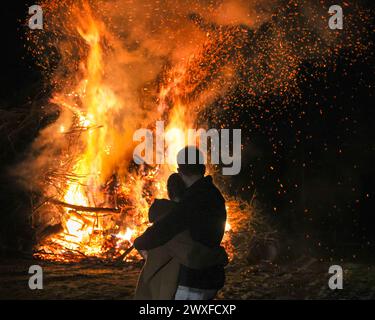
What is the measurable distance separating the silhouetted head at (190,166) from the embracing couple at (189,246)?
0.25ft

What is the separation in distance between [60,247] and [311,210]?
6871 millimetres

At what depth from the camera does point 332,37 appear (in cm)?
999

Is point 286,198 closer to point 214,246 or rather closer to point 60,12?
point 60,12

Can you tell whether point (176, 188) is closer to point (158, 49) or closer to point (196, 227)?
point (196, 227)

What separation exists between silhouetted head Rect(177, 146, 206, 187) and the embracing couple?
77mm

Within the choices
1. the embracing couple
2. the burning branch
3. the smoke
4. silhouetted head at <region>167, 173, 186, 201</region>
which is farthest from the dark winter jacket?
the smoke

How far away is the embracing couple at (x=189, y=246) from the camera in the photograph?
297 cm

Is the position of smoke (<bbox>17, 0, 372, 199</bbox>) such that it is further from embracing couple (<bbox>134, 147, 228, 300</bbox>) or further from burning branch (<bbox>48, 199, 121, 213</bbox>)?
embracing couple (<bbox>134, 147, 228, 300</bbox>)

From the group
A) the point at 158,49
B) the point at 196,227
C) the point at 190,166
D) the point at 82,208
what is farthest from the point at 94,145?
the point at 196,227

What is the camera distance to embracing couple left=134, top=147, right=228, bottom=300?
9.75ft

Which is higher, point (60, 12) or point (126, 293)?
point (60, 12)

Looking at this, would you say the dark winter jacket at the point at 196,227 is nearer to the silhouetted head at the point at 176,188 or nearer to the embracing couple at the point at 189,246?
the embracing couple at the point at 189,246

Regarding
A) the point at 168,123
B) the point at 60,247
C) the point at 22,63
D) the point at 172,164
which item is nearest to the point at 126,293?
the point at 60,247

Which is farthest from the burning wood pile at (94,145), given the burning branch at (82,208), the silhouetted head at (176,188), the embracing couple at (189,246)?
the embracing couple at (189,246)
